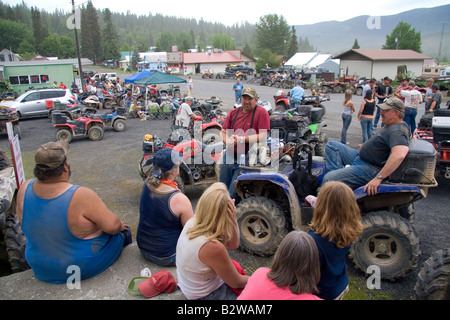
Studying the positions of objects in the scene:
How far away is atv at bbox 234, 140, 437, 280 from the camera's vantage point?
3.63 meters

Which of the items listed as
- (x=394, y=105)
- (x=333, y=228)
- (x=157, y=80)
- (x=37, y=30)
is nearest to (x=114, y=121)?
(x=157, y=80)

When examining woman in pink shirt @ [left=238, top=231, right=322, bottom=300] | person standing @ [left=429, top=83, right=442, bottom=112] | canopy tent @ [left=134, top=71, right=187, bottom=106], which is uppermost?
canopy tent @ [left=134, top=71, right=187, bottom=106]

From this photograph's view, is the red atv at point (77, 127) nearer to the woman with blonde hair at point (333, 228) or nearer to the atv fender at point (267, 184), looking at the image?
the atv fender at point (267, 184)

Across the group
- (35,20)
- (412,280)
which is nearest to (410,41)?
(412,280)

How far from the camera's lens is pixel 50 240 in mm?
2742

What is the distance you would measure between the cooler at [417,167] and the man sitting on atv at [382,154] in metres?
0.16

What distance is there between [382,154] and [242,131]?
→ 186 cm

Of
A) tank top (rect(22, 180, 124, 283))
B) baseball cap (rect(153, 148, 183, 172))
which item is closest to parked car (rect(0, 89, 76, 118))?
tank top (rect(22, 180, 124, 283))

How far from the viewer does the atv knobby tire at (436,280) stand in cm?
281

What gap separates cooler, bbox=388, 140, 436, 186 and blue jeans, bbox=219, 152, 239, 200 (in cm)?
204

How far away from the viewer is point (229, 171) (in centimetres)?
477

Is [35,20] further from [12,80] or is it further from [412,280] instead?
[412,280]

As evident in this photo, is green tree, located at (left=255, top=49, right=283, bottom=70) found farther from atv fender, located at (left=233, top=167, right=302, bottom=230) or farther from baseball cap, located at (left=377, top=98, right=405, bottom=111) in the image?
baseball cap, located at (left=377, top=98, right=405, bottom=111)

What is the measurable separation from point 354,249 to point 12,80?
31.4 metres
